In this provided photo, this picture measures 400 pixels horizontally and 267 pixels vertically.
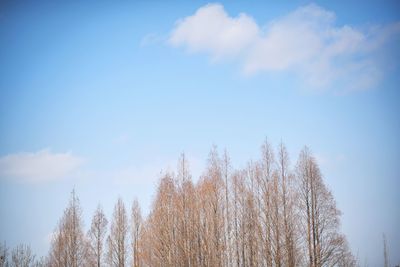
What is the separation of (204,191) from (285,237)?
4.93m

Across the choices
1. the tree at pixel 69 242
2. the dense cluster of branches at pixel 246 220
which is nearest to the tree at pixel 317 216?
the dense cluster of branches at pixel 246 220

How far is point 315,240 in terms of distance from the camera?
18.2 meters

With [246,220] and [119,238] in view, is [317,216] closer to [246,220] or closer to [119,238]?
[246,220]

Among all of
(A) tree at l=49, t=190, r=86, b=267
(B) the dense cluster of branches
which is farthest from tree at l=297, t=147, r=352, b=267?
(A) tree at l=49, t=190, r=86, b=267

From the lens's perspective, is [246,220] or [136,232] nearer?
[246,220]

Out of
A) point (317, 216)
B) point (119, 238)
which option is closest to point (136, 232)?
point (119, 238)

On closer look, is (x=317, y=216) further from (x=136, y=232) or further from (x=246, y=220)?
(x=136, y=232)

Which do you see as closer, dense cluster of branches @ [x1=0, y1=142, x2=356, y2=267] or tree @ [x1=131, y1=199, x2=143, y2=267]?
dense cluster of branches @ [x1=0, y1=142, x2=356, y2=267]

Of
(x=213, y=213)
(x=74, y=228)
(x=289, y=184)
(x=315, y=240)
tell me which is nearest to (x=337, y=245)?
(x=315, y=240)

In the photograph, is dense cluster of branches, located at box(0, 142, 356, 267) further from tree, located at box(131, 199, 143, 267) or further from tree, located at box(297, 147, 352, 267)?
tree, located at box(131, 199, 143, 267)

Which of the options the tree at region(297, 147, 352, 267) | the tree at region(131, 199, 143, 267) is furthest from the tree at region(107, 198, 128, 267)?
the tree at region(297, 147, 352, 267)

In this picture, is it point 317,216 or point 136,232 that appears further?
point 136,232

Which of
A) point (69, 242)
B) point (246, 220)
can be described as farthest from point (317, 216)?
point (69, 242)

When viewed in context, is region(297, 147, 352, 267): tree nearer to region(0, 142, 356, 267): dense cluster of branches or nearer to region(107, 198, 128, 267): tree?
region(0, 142, 356, 267): dense cluster of branches
